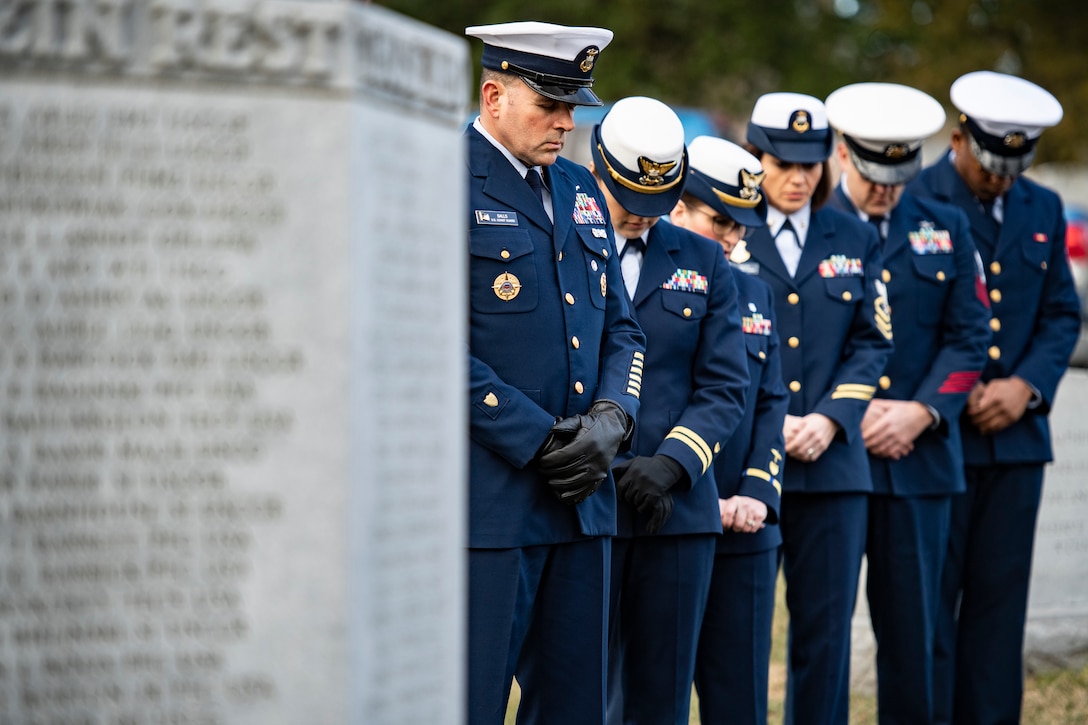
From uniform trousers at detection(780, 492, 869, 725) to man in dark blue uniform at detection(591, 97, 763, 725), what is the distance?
734 millimetres

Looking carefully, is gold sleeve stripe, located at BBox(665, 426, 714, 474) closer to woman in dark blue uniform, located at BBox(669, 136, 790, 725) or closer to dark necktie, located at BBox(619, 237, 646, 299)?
woman in dark blue uniform, located at BBox(669, 136, 790, 725)

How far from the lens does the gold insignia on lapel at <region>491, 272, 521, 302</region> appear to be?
3.81m

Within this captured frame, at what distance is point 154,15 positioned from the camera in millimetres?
2381

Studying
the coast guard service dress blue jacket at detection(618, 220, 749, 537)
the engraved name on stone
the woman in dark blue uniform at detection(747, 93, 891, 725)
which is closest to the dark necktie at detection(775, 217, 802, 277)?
the woman in dark blue uniform at detection(747, 93, 891, 725)

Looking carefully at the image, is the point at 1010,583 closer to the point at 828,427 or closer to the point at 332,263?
the point at 828,427

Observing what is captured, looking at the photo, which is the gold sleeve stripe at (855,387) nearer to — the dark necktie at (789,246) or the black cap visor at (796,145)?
the dark necktie at (789,246)

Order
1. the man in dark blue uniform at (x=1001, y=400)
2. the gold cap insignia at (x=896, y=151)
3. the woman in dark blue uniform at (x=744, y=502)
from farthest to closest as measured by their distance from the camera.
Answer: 1. the man in dark blue uniform at (x=1001, y=400)
2. the gold cap insignia at (x=896, y=151)
3. the woman in dark blue uniform at (x=744, y=502)

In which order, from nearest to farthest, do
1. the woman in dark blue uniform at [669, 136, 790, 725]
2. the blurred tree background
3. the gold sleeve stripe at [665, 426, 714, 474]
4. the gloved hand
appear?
1. the gloved hand
2. the gold sleeve stripe at [665, 426, 714, 474]
3. the woman in dark blue uniform at [669, 136, 790, 725]
4. the blurred tree background

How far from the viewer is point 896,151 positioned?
219 inches

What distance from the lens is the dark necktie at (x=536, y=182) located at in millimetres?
3998

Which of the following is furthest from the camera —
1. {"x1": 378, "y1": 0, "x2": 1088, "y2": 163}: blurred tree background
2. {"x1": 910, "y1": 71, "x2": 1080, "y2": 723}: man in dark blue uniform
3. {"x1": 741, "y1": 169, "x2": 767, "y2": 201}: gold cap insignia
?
{"x1": 378, "y1": 0, "x2": 1088, "y2": 163}: blurred tree background

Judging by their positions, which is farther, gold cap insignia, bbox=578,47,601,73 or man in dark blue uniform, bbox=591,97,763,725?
man in dark blue uniform, bbox=591,97,763,725

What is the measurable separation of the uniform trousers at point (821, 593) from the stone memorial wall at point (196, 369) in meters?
2.91

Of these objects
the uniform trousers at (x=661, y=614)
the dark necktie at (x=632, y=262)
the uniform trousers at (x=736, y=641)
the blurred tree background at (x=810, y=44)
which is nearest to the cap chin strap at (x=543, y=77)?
the dark necktie at (x=632, y=262)
